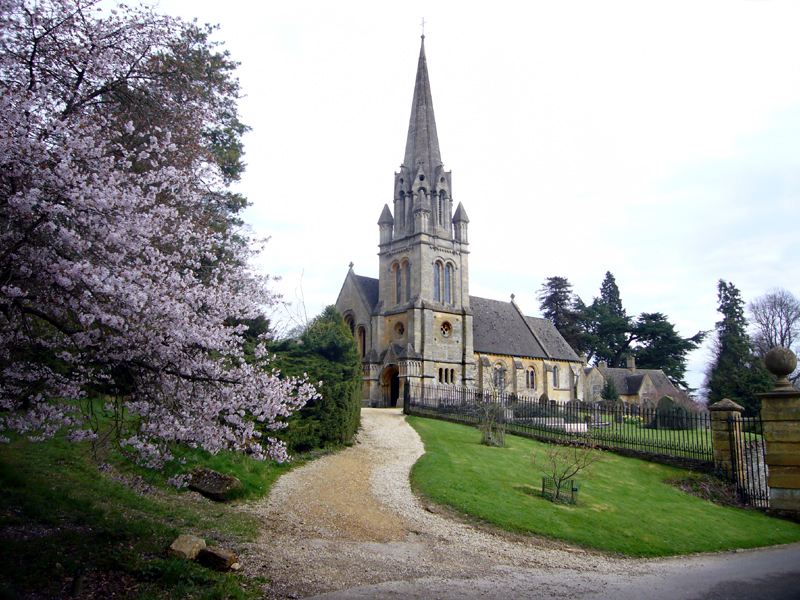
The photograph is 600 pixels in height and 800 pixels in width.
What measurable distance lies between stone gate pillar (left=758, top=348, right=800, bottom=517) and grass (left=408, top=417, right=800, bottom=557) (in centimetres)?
67

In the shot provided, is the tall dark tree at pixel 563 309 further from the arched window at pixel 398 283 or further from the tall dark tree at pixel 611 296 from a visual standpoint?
the arched window at pixel 398 283

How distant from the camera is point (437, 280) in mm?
38875

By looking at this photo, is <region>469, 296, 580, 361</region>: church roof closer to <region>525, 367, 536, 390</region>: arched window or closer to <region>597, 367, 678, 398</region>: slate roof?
<region>525, 367, 536, 390</region>: arched window

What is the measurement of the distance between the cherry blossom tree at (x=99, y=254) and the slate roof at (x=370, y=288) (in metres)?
32.5

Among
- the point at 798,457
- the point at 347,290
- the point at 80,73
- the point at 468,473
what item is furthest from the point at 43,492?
the point at 347,290

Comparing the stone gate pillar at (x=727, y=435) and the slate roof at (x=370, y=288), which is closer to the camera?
the stone gate pillar at (x=727, y=435)

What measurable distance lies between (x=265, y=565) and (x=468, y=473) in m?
7.67

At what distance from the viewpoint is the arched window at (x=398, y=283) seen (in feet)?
128

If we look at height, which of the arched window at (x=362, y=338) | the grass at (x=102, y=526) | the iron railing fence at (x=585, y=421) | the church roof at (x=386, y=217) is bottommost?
the grass at (x=102, y=526)

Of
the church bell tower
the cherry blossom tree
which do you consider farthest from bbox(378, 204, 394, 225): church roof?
the cherry blossom tree

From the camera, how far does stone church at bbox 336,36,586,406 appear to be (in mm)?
36750

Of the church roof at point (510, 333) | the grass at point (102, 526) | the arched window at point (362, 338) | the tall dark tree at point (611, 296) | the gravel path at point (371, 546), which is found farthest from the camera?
the tall dark tree at point (611, 296)

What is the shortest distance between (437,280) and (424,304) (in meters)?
2.92

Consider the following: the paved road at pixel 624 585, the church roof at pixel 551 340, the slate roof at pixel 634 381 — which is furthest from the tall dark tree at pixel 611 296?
the paved road at pixel 624 585
